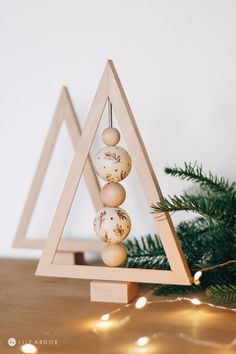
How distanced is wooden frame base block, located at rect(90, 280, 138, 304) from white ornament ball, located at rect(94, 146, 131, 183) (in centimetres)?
14

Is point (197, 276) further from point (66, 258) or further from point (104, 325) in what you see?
point (66, 258)

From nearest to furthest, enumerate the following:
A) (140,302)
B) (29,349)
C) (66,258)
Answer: (29,349) → (140,302) → (66,258)

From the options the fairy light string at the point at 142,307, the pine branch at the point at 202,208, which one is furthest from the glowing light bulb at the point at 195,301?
the pine branch at the point at 202,208

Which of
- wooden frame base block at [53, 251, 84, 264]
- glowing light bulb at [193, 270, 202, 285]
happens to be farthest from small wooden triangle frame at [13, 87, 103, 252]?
glowing light bulb at [193, 270, 202, 285]

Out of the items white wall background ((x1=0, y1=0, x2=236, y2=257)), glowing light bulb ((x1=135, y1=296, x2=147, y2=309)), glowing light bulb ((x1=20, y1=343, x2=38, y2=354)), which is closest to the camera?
glowing light bulb ((x1=20, y1=343, x2=38, y2=354))

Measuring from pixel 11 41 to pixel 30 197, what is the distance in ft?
0.99

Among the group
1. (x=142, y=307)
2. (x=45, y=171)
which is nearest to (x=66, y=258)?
(x=45, y=171)

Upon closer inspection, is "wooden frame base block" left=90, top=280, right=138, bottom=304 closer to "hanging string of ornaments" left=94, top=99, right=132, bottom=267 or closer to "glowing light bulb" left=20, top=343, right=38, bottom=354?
"hanging string of ornaments" left=94, top=99, right=132, bottom=267

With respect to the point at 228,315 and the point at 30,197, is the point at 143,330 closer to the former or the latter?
the point at 228,315

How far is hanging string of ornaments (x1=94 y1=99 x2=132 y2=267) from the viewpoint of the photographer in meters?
0.76

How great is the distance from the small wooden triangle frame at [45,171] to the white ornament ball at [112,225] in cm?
21

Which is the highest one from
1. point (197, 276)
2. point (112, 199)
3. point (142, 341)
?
point (112, 199)

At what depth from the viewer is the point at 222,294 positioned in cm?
74

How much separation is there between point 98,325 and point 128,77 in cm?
47
